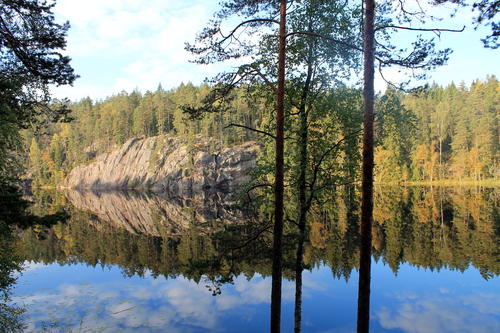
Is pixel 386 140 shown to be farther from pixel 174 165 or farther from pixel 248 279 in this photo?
pixel 174 165

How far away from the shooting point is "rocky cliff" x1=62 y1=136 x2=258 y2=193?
9556 centimetres

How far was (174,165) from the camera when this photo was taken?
98.4m

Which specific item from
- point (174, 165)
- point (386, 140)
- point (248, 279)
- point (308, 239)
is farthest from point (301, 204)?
point (174, 165)

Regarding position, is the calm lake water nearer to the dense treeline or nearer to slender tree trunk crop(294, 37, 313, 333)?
slender tree trunk crop(294, 37, 313, 333)

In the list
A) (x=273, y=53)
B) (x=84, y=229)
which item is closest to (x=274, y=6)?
(x=273, y=53)

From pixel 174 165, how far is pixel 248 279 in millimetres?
78914

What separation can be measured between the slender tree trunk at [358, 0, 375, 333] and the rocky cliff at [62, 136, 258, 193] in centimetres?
8049

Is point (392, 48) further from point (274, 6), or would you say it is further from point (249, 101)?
point (249, 101)

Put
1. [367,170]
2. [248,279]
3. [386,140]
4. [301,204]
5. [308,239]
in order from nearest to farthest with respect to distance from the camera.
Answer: [367,170], [301,204], [308,239], [248,279], [386,140]

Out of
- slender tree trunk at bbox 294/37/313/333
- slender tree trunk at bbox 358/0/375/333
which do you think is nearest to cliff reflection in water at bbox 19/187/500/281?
slender tree trunk at bbox 294/37/313/333

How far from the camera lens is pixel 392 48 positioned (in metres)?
9.40

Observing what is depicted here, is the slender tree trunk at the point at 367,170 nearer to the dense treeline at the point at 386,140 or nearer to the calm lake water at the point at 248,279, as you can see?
the calm lake water at the point at 248,279

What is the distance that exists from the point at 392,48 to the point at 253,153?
88086 mm

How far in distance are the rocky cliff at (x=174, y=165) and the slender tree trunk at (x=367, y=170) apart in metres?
80.5
